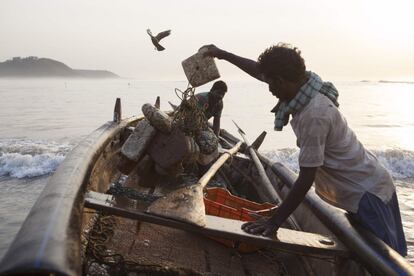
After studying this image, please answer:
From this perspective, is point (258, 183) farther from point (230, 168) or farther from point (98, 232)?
point (98, 232)

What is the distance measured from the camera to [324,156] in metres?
2.52

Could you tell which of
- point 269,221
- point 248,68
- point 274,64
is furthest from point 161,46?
point 269,221

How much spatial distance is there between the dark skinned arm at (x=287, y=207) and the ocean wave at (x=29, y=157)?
9511 mm

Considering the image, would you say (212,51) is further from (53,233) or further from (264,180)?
(264,180)

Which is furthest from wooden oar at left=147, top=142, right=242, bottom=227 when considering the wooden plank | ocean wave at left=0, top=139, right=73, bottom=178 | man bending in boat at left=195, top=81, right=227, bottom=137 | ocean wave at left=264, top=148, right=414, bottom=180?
ocean wave at left=264, top=148, right=414, bottom=180

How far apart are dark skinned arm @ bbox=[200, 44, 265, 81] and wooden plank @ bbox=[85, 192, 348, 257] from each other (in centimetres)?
119

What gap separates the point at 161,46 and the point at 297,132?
201cm

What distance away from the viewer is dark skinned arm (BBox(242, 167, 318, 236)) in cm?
234

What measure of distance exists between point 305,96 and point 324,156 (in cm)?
46

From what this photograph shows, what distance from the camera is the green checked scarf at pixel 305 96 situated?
230cm

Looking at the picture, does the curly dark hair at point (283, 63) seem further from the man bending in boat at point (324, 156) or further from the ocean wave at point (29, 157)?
the ocean wave at point (29, 157)

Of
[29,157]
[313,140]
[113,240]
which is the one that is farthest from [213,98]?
[29,157]

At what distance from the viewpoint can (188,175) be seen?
6.26m

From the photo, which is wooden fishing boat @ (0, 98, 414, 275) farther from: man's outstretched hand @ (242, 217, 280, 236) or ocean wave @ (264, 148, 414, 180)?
ocean wave @ (264, 148, 414, 180)
